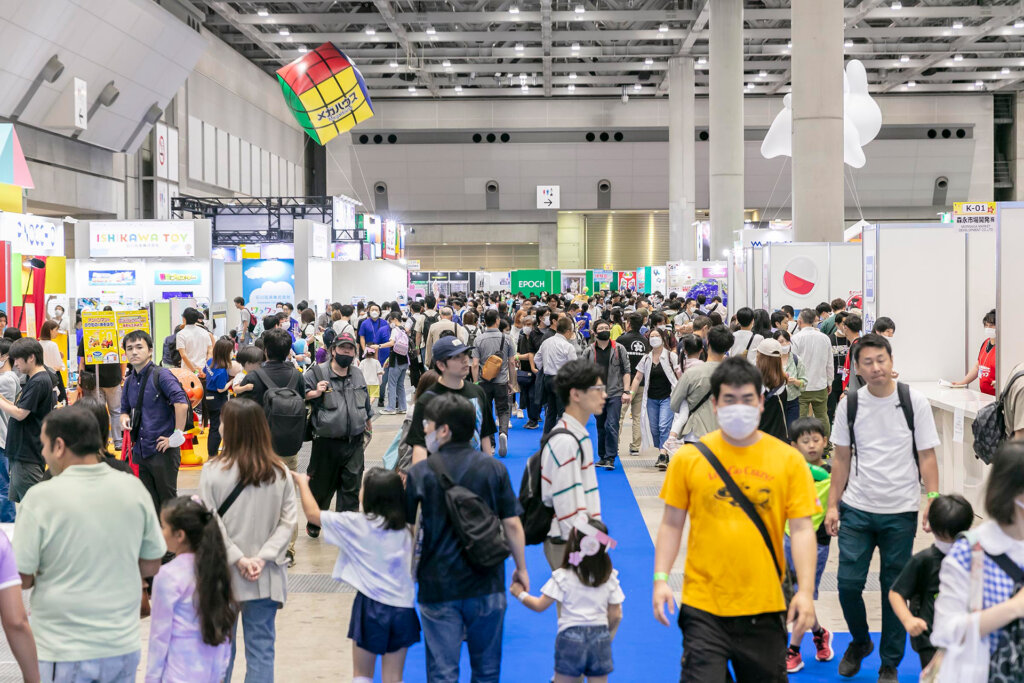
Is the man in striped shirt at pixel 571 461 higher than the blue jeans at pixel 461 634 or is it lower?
higher

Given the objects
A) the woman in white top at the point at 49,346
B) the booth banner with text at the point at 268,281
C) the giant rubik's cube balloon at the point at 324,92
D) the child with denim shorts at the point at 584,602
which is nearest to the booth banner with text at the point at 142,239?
the booth banner with text at the point at 268,281

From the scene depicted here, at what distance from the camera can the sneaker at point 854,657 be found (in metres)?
5.22

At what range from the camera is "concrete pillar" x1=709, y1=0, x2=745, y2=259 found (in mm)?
29578

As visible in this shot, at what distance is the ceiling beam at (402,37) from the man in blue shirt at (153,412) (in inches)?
970

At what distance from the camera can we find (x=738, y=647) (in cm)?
354

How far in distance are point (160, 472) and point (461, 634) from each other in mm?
3462

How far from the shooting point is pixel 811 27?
1822cm

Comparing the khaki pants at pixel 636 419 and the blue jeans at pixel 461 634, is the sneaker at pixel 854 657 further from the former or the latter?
the khaki pants at pixel 636 419

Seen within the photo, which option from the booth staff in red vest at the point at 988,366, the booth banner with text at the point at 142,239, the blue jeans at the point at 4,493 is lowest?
the blue jeans at the point at 4,493

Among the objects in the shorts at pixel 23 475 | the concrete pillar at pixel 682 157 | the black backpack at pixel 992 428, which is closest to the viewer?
the black backpack at pixel 992 428

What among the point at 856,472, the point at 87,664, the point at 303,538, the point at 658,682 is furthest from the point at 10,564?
the point at 303,538

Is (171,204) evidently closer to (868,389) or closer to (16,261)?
(16,261)

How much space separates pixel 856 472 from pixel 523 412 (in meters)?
12.0

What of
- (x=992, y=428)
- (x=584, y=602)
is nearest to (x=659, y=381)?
(x=992, y=428)
